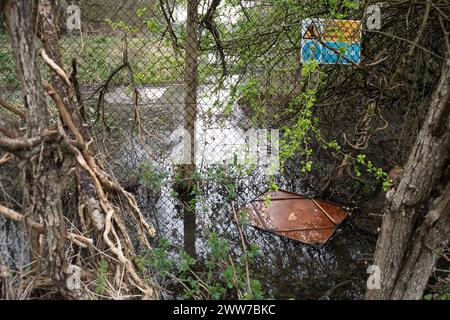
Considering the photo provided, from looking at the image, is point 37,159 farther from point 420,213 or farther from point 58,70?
point 420,213

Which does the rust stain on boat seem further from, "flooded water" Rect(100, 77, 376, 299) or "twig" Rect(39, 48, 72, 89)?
"twig" Rect(39, 48, 72, 89)

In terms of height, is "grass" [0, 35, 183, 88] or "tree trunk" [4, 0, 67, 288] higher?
"grass" [0, 35, 183, 88]

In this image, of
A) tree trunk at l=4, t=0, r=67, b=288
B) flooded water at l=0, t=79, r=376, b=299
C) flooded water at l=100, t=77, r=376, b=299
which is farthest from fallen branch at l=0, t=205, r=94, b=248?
flooded water at l=100, t=77, r=376, b=299

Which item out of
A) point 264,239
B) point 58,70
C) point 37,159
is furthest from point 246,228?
point 37,159

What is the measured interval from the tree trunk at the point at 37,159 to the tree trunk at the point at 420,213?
1.57 metres

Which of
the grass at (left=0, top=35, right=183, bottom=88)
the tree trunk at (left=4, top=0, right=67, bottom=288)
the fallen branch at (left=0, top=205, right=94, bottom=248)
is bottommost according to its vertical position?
the fallen branch at (left=0, top=205, right=94, bottom=248)

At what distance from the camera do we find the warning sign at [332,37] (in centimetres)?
312

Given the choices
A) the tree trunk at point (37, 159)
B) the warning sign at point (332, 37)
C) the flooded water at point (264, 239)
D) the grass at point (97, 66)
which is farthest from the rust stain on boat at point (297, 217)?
the tree trunk at point (37, 159)

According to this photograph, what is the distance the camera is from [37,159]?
170 cm

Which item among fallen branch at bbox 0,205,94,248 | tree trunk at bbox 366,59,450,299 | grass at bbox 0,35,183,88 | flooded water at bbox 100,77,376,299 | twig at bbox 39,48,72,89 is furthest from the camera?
grass at bbox 0,35,183,88

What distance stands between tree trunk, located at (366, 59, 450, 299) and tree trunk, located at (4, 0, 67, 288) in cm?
157

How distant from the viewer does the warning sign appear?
312cm

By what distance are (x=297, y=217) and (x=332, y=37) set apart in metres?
1.52
